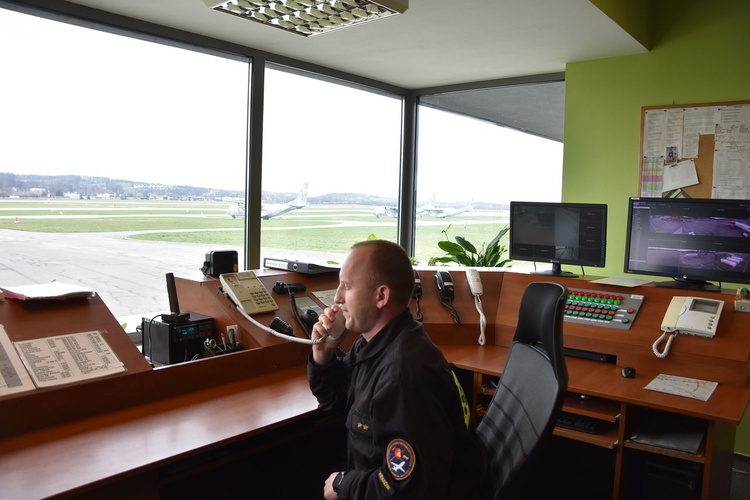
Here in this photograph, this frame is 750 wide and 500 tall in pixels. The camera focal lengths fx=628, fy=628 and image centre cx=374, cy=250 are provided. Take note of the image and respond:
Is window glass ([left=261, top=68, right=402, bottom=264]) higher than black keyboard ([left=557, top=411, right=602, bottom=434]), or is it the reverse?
window glass ([left=261, top=68, right=402, bottom=264])

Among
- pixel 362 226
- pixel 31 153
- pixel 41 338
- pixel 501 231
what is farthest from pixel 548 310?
pixel 362 226

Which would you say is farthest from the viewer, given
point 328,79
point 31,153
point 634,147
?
point 328,79

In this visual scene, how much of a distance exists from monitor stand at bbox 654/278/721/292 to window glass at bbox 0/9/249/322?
229cm

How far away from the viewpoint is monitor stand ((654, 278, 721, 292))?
2.91 m

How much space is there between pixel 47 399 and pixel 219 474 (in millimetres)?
832

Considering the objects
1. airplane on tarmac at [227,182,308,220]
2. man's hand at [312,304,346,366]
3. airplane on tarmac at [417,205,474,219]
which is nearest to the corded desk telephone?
man's hand at [312,304,346,366]

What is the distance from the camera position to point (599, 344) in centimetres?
297

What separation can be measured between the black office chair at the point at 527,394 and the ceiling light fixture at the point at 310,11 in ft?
4.31

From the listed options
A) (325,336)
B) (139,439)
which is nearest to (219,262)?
(325,336)

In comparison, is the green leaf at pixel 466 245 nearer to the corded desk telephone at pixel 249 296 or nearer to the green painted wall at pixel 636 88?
the green painted wall at pixel 636 88

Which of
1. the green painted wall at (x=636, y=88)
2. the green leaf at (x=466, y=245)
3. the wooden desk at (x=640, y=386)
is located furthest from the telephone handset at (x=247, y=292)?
the green painted wall at (x=636, y=88)

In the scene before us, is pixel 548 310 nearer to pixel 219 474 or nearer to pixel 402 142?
pixel 219 474

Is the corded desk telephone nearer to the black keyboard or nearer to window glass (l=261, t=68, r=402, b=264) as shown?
the black keyboard

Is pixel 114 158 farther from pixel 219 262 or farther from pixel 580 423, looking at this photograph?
pixel 580 423
